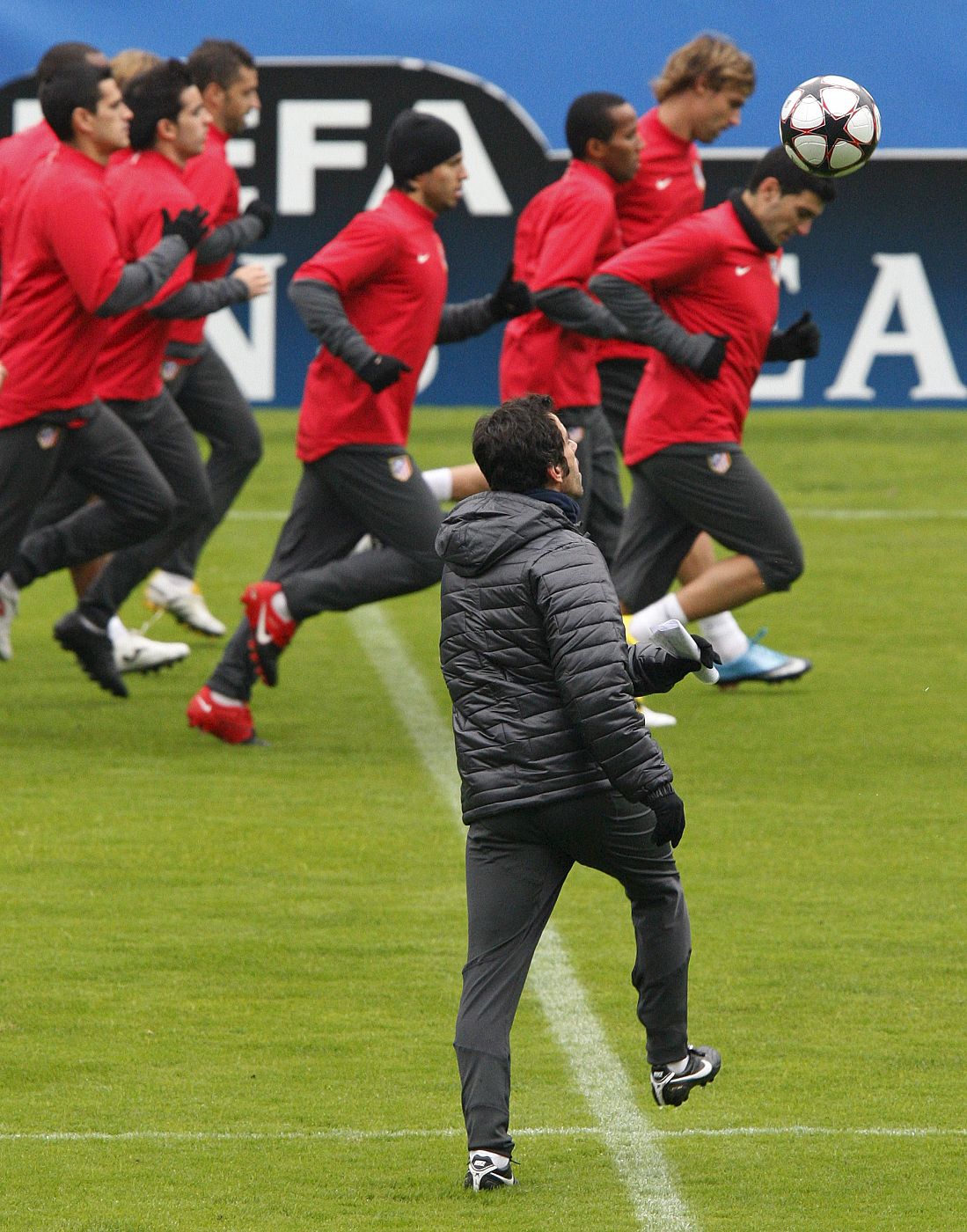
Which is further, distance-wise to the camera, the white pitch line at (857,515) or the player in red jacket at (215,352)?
the white pitch line at (857,515)

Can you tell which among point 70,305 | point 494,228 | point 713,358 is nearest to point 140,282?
point 70,305

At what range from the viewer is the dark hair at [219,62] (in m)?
10.3

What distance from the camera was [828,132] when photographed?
8242mm

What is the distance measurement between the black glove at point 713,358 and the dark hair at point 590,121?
147cm

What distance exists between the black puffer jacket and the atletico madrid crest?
12.8ft

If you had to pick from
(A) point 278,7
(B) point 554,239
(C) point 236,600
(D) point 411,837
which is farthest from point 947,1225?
(A) point 278,7

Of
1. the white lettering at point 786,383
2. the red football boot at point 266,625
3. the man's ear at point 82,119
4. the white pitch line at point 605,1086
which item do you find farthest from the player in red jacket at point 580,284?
the white lettering at point 786,383

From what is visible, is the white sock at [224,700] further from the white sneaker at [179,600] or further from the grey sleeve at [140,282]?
the white sneaker at [179,600]

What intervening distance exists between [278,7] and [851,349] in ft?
17.1

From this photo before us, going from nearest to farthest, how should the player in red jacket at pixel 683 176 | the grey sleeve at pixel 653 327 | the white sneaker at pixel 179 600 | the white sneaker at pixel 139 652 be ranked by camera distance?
the grey sleeve at pixel 653 327, the player in red jacket at pixel 683 176, the white sneaker at pixel 139 652, the white sneaker at pixel 179 600

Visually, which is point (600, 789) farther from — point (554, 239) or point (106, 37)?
point (106, 37)

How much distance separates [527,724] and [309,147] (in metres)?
14.0

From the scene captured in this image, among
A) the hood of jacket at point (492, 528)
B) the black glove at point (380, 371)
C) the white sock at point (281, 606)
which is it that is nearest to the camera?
the hood of jacket at point (492, 528)

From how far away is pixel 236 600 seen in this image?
39.9 ft
